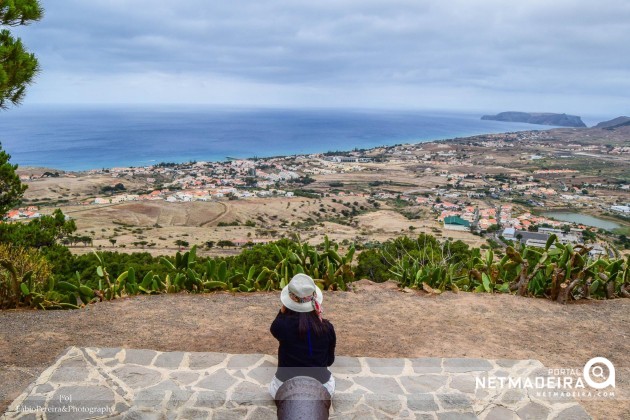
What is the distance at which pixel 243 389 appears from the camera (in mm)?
3545

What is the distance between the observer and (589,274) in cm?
646

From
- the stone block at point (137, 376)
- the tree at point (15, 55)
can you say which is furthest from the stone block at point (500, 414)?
the tree at point (15, 55)

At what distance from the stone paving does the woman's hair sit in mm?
644

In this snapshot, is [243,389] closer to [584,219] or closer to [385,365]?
[385,365]

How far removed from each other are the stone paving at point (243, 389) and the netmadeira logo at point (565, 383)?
0.05 m

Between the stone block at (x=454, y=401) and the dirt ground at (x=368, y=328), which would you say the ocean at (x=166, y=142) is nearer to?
the dirt ground at (x=368, y=328)

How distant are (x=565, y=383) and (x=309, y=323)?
252 centimetres

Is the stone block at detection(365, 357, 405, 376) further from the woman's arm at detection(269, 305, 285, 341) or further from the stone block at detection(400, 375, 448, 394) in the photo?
the woman's arm at detection(269, 305, 285, 341)

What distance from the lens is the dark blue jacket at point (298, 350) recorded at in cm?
321

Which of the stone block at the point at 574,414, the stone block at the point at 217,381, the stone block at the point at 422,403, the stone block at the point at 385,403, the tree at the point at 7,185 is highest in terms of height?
the tree at the point at 7,185

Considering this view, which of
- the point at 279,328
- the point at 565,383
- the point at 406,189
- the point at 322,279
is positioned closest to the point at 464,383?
the point at 565,383

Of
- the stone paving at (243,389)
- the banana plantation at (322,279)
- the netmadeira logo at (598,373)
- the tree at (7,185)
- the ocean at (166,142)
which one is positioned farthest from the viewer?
the ocean at (166,142)

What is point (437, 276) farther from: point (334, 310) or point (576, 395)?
point (576, 395)

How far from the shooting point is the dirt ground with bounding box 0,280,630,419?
4457 mm
